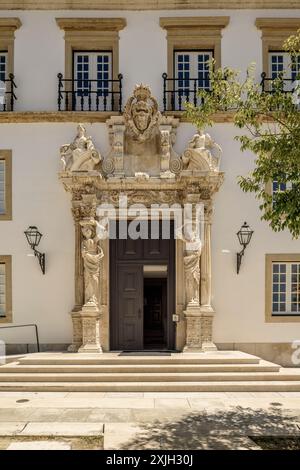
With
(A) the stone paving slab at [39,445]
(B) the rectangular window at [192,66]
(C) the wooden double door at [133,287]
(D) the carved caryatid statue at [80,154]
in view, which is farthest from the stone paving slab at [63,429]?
(B) the rectangular window at [192,66]

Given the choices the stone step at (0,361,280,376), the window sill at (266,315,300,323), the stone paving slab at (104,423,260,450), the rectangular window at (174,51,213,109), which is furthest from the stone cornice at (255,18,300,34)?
the stone paving slab at (104,423,260,450)

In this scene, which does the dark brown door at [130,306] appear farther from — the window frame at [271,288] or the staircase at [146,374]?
the window frame at [271,288]

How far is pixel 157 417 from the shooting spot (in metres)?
7.47

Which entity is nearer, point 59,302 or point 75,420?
point 75,420

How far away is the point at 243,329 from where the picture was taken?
444 inches

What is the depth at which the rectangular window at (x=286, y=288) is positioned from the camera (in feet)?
37.5

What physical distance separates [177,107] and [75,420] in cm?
857

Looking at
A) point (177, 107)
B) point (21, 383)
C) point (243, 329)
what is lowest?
point (21, 383)

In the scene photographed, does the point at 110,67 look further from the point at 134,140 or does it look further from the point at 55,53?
the point at 134,140

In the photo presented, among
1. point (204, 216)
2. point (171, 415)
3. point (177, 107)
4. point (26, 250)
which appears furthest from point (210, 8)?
point (171, 415)

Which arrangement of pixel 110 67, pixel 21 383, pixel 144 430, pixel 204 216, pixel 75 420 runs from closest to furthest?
pixel 144 430
pixel 75 420
pixel 21 383
pixel 204 216
pixel 110 67

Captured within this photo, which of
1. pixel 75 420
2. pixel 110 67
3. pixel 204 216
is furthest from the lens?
pixel 110 67

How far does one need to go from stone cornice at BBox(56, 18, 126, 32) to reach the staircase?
9007 mm

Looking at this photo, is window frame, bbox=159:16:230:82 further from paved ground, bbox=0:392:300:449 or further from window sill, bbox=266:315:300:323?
paved ground, bbox=0:392:300:449
